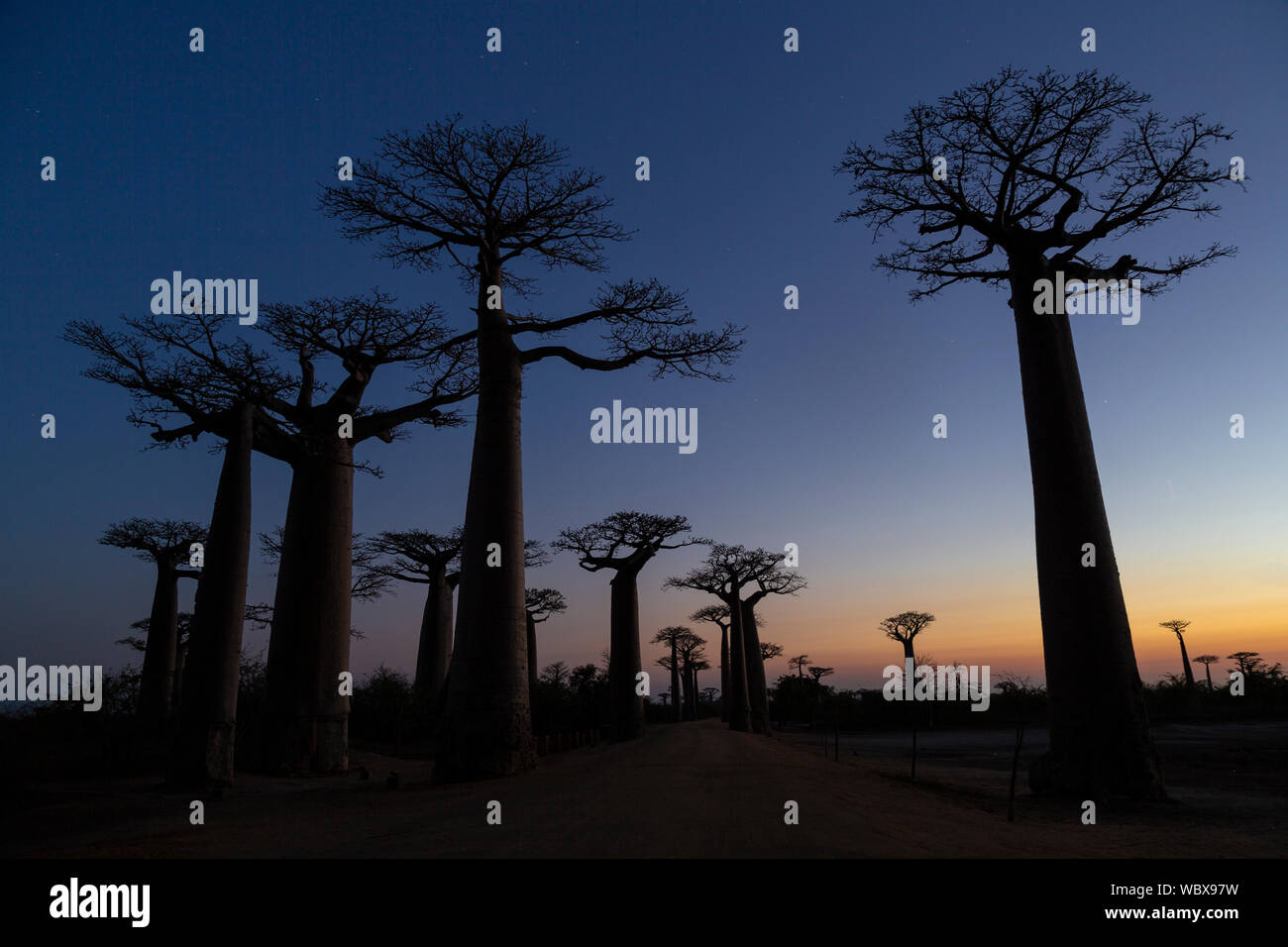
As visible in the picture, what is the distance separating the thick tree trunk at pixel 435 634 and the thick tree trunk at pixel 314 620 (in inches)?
690

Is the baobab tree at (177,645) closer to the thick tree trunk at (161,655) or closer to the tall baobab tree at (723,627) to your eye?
the thick tree trunk at (161,655)

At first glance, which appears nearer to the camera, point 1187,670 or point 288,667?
point 288,667

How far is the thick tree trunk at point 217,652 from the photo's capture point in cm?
1107

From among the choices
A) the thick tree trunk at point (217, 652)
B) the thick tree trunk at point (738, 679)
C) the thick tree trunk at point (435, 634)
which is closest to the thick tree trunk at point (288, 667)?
the thick tree trunk at point (217, 652)

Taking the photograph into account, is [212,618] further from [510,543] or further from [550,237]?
[550,237]

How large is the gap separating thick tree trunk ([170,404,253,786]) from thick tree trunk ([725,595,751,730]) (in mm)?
25458

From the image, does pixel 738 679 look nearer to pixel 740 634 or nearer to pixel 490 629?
pixel 740 634

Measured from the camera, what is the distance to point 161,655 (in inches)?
966

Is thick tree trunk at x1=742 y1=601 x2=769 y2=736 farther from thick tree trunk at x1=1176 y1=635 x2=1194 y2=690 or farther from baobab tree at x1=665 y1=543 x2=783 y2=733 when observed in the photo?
thick tree trunk at x1=1176 y1=635 x2=1194 y2=690

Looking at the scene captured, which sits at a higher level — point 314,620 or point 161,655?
point 314,620

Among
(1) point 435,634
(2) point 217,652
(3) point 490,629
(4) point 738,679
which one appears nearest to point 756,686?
(4) point 738,679

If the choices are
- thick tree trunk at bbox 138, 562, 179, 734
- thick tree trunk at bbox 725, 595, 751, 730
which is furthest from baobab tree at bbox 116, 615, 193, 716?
thick tree trunk at bbox 725, 595, 751, 730

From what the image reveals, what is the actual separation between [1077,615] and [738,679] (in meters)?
26.1
